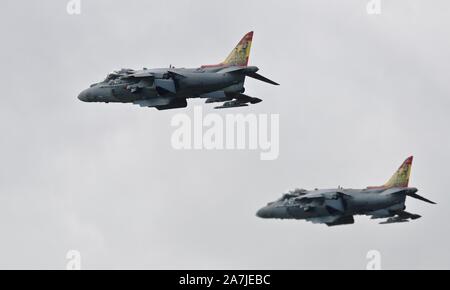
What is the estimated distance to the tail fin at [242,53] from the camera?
138 m

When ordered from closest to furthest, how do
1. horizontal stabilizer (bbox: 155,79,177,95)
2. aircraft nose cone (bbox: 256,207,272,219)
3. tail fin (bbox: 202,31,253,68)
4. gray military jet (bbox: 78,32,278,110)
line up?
gray military jet (bbox: 78,32,278,110) → horizontal stabilizer (bbox: 155,79,177,95) → tail fin (bbox: 202,31,253,68) → aircraft nose cone (bbox: 256,207,272,219)

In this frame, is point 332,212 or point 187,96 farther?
point 332,212

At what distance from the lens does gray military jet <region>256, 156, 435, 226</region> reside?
487 ft

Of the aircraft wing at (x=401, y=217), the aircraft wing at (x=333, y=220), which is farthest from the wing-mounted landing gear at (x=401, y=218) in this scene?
the aircraft wing at (x=333, y=220)

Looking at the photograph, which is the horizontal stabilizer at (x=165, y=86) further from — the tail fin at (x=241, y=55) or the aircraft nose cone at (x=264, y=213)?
the aircraft nose cone at (x=264, y=213)

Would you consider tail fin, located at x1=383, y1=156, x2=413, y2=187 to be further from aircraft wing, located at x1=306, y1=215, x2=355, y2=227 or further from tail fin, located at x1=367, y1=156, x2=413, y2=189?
aircraft wing, located at x1=306, y1=215, x2=355, y2=227

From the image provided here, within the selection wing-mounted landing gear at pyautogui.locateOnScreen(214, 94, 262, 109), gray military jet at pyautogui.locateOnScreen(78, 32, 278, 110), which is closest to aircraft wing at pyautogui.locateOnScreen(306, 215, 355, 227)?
wing-mounted landing gear at pyautogui.locateOnScreen(214, 94, 262, 109)

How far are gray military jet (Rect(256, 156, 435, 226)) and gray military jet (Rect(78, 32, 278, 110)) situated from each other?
1602cm

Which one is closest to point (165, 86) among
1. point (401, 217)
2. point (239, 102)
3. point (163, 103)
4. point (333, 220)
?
point (163, 103)
